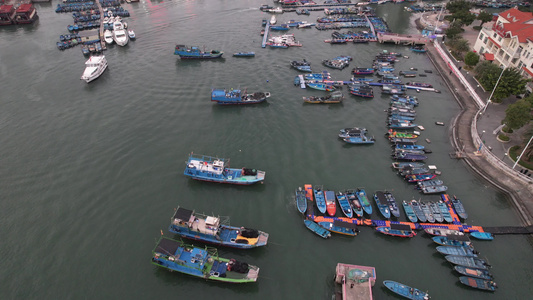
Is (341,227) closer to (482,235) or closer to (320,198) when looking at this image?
(320,198)

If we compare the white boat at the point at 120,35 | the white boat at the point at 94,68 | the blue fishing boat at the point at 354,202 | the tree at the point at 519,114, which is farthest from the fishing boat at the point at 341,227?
the white boat at the point at 120,35

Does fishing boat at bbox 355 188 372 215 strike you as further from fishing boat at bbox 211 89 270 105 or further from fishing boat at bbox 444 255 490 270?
fishing boat at bbox 211 89 270 105

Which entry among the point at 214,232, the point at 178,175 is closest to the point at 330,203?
the point at 214,232

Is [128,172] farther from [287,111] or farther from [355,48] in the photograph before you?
[355,48]

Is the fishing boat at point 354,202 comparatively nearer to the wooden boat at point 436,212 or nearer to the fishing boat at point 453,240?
the fishing boat at point 453,240

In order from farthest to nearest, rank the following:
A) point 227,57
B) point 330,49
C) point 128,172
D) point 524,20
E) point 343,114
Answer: point 330,49 → point 227,57 → point 524,20 → point 343,114 → point 128,172

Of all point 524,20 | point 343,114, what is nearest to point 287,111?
point 343,114

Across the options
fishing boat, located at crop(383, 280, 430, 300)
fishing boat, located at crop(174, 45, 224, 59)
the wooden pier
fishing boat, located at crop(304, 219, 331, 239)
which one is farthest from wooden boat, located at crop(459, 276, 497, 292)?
the wooden pier
